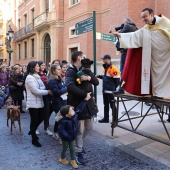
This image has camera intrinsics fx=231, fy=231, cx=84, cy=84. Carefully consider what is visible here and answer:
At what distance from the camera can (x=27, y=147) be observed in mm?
4531

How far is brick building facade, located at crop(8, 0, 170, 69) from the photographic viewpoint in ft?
40.1

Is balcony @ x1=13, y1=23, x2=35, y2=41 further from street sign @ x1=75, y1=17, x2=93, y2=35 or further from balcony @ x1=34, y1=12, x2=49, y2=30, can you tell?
street sign @ x1=75, y1=17, x2=93, y2=35

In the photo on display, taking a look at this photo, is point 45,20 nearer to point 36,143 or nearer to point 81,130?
point 36,143

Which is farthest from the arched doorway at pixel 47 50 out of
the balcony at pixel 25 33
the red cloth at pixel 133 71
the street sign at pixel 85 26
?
the red cloth at pixel 133 71

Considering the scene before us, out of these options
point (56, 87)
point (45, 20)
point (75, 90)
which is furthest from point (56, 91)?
point (45, 20)

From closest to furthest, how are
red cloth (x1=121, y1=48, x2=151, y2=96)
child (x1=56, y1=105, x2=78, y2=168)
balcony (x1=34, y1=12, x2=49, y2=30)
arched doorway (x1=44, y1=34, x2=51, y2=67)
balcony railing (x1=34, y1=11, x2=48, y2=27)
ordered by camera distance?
child (x1=56, y1=105, x2=78, y2=168)
red cloth (x1=121, y1=48, x2=151, y2=96)
balcony (x1=34, y1=12, x2=49, y2=30)
balcony railing (x1=34, y1=11, x2=48, y2=27)
arched doorway (x1=44, y1=34, x2=51, y2=67)

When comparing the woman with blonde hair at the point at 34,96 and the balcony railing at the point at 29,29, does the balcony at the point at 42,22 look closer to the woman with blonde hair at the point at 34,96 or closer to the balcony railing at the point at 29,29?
the balcony railing at the point at 29,29

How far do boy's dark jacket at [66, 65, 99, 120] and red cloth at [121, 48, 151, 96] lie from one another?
929mm

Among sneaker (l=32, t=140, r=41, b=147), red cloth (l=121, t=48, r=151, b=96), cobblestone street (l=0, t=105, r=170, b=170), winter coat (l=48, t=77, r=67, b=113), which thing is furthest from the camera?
winter coat (l=48, t=77, r=67, b=113)

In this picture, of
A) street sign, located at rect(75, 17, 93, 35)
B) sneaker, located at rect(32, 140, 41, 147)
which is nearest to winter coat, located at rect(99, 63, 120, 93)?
street sign, located at rect(75, 17, 93, 35)

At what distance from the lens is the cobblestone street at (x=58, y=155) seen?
371cm

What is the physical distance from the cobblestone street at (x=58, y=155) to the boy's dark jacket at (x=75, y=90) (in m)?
0.85

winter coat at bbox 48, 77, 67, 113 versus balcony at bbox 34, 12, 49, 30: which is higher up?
balcony at bbox 34, 12, 49, 30

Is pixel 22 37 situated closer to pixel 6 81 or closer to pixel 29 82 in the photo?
pixel 6 81
